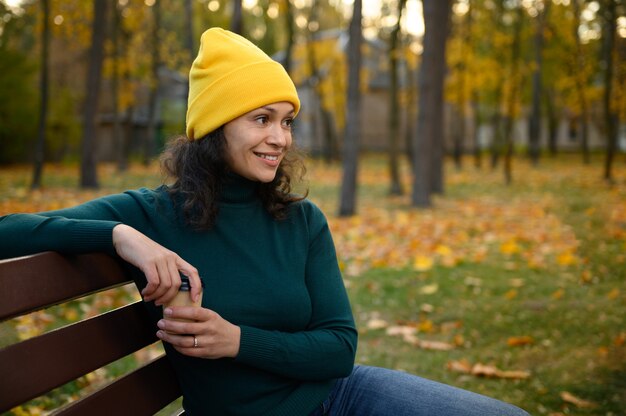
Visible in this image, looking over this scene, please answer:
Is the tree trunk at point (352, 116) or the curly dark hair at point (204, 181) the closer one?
the curly dark hair at point (204, 181)

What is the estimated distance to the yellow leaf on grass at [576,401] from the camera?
12.5 ft

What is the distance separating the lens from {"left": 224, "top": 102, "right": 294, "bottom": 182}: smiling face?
7.12 feet

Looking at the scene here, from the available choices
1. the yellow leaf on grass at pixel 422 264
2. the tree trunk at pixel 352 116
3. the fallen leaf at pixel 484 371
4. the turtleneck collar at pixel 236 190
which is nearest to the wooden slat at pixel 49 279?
the turtleneck collar at pixel 236 190

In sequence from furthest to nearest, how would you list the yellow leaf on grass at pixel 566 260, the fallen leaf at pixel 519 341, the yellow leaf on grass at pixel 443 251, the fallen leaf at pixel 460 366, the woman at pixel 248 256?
1. the yellow leaf on grass at pixel 443 251
2. the yellow leaf on grass at pixel 566 260
3. the fallen leaf at pixel 519 341
4. the fallen leaf at pixel 460 366
5. the woman at pixel 248 256

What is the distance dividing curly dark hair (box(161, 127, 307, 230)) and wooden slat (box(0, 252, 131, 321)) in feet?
1.03

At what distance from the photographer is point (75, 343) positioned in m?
1.75

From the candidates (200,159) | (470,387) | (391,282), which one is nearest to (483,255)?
(391,282)

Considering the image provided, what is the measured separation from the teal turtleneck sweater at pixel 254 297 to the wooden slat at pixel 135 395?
0.33ft

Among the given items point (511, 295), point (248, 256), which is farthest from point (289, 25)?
point (248, 256)

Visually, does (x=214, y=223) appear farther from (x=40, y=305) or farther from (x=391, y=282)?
Result: (x=391, y=282)

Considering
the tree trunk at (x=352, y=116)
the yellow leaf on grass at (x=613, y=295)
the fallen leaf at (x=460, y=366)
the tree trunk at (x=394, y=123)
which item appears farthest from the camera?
the tree trunk at (x=394, y=123)

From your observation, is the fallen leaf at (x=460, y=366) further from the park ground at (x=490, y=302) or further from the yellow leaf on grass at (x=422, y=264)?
the yellow leaf on grass at (x=422, y=264)

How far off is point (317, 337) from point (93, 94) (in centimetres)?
1519

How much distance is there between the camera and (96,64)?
51.3 ft
